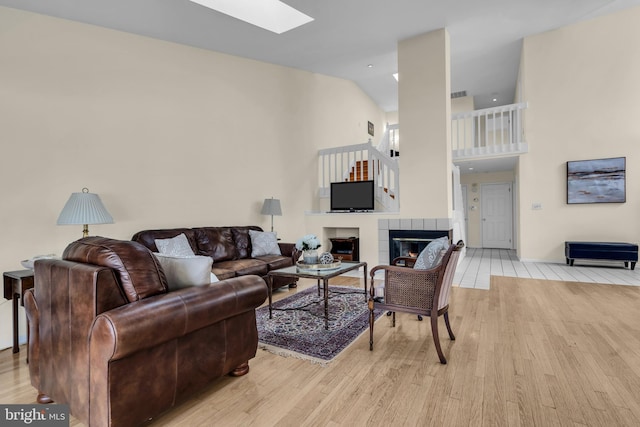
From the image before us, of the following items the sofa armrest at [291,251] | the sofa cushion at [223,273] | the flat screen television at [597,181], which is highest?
the flat screen television at [597,181]

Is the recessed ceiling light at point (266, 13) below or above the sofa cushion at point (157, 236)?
above

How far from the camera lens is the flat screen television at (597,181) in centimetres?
600

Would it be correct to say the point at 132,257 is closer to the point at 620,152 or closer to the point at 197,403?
the point at 197,403

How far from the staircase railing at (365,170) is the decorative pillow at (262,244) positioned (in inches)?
85.1

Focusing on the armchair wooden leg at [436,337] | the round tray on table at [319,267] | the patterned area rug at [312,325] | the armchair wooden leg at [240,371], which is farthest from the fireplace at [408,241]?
the armchair wooden leg at [240,371]

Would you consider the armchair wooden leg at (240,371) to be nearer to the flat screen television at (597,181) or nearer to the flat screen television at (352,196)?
the flat screen television at (352,196)

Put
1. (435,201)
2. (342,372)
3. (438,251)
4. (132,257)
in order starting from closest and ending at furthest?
1. (132,257)
2. (342,372)
3. (438,251)
4. (435,201)

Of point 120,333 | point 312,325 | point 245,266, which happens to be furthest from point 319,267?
point 120,333

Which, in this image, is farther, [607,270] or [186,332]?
[607,270]

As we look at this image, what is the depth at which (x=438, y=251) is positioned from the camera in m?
2.65

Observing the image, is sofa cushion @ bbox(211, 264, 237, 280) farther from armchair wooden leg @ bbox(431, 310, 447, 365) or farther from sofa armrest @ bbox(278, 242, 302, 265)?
armchair wooden leg @ bbox(431, 310, 447, 365)

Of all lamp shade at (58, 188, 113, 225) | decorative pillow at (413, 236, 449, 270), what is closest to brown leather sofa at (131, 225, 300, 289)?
lamp shade at (58, 188, 113, 225)

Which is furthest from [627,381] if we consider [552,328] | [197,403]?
[197,403]

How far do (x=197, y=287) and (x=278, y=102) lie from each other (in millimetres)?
4678
